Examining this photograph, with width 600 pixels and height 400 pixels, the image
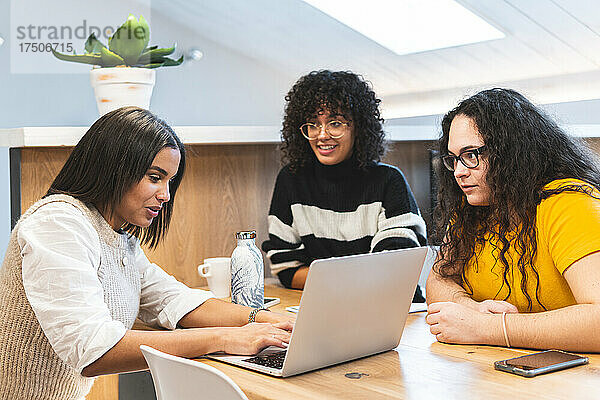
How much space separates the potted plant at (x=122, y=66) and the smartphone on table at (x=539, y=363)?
52.7 inches

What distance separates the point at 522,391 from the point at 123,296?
88 cm

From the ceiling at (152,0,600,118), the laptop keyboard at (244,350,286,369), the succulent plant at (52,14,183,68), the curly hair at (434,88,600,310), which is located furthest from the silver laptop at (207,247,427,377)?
the ceiling at (152,0,600,118)

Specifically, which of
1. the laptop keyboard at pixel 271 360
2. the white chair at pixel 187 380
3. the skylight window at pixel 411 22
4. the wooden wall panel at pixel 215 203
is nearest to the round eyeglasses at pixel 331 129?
the wooden wall panel at pixel 215 203

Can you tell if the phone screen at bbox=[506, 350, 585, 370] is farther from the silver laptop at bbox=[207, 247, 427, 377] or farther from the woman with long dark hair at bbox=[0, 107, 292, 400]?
the woman with long dark hair at bbox=[0, 107, 292, 400]

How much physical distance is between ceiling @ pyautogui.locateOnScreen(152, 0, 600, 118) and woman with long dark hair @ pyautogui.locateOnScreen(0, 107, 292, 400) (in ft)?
6.12

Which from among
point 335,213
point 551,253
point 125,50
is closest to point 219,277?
point 335,213

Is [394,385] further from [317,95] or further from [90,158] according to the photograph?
[317,95]

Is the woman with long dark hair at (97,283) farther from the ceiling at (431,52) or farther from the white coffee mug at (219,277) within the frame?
the ceiling at (431,52)

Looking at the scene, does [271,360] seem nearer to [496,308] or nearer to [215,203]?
[496,308]

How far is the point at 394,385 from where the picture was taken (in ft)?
3.89

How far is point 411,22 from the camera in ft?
15.5

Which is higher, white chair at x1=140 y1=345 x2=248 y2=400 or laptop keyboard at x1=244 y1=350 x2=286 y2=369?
white chair at x1=140 y1=345 x2=248 y2=400

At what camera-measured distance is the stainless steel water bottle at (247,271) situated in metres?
1.80

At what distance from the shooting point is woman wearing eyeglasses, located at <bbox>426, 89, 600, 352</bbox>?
140cm
